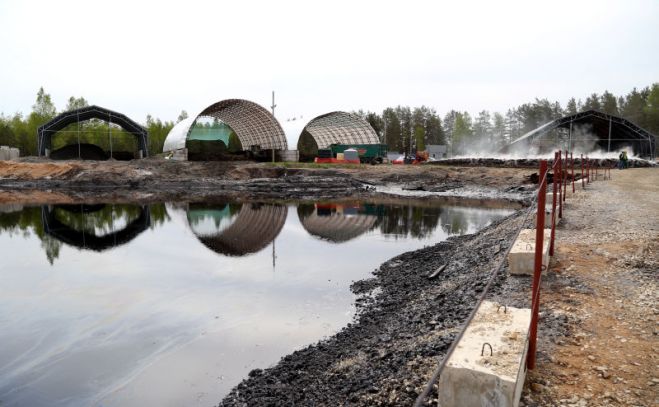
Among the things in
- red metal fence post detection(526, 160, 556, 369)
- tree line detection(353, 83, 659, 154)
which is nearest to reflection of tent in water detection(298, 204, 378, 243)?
red metal fence post detection(526, 160, 556, 369)

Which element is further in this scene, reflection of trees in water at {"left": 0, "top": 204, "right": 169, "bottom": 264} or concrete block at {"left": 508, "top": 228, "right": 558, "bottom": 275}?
reflection of trees in water at {"left": 0, "top": 204, "right": 169, "bottom": 264}

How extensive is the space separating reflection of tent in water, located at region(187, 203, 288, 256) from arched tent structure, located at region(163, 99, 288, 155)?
74.8 feet

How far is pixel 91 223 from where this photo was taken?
80.5ft

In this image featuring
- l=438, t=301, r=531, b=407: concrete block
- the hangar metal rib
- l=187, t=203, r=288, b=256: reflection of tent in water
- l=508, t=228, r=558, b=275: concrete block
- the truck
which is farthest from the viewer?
the truck

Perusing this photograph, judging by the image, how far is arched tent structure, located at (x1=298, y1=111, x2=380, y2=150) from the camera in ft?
194

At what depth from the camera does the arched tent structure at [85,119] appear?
5062 cm

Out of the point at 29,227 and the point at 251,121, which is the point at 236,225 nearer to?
the point at 29,227

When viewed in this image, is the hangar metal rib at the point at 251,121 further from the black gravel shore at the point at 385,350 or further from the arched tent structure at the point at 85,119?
Answer: the black gravel shore at the point at 385,350

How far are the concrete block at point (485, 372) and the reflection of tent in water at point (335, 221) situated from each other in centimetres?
1534

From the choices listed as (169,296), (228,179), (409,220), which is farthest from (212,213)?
(228,179)

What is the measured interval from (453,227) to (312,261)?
29.1 ft

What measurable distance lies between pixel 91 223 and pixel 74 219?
6.38 feet

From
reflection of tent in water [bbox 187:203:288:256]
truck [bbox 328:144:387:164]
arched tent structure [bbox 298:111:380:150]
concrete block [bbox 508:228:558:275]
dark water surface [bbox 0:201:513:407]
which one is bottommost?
dark water surface [bbox 0:201:513:407]

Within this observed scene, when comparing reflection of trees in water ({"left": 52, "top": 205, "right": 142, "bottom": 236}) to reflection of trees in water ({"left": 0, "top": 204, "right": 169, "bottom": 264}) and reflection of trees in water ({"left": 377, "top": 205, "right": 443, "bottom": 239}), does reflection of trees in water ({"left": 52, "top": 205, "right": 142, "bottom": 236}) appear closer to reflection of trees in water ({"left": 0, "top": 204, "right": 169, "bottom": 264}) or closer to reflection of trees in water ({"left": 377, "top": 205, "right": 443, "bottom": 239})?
reflection of trees in water ({"left": 0, "top": 204, "right": 169, "bottom": 264})
